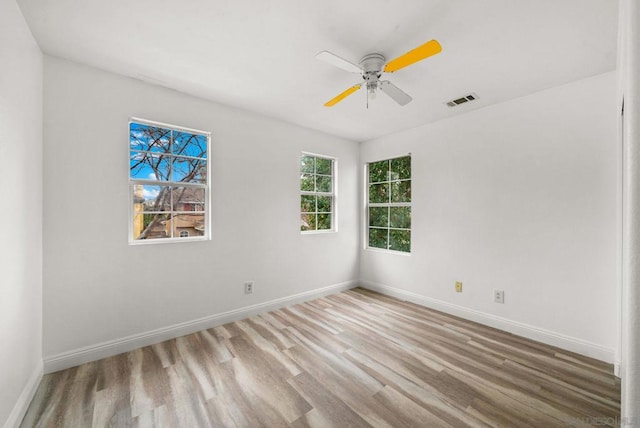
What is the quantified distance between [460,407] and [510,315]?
1.59 m

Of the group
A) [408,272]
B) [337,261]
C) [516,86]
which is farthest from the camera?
[337,261]

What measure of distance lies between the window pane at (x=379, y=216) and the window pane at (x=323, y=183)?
86 centimetres

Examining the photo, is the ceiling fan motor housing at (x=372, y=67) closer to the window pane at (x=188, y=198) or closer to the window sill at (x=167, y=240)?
the window pane at (x=188, y=198)

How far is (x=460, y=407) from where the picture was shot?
1763mm

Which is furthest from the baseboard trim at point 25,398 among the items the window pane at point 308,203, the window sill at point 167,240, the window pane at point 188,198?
the window pane at point 308,203

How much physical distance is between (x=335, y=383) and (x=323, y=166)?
117 inches

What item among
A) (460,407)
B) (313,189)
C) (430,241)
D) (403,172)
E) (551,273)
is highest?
(403,172)

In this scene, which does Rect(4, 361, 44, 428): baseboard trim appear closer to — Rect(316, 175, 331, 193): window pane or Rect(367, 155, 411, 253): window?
Rect(316, 175, 331, 193): window pane

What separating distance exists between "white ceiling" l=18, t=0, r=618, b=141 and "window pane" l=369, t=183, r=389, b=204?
1.73m

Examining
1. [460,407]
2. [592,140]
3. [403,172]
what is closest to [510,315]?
[460,407]

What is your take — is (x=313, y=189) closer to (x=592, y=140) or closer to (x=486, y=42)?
(x=486, y=42)

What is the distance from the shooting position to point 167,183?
8.77ft

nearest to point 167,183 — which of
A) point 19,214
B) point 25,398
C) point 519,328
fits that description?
point 19,214

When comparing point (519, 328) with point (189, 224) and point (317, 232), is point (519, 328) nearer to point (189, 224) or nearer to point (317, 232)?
point (317, 232)
